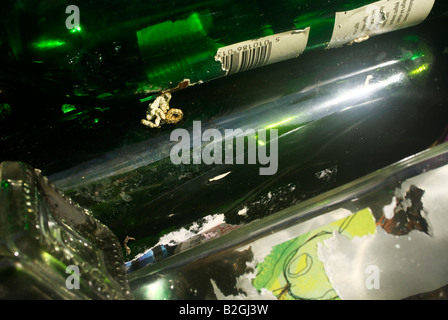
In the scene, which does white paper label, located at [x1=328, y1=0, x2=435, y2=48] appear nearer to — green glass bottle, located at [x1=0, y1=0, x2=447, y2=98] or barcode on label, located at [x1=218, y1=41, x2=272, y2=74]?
green glass bottle, located at [x1=0, y1=0, x2=447, y2=98]

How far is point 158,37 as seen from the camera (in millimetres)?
448

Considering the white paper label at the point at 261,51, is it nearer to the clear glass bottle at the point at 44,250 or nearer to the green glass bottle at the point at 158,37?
the green glass bottle at the point at 158,37

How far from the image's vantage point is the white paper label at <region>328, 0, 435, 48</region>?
500 millimetres

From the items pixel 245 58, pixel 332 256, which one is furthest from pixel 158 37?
pixel 332 256

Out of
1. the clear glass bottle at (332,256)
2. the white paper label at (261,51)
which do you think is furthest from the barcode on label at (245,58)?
the clear glass bottle at (332,256)

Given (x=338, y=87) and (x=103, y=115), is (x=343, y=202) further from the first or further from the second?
(x=103, y=115)

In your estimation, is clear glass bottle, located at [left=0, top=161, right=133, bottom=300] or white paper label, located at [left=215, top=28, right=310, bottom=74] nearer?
clear glass bottle, located at [left=0, top=161, right=133, bottom=300]

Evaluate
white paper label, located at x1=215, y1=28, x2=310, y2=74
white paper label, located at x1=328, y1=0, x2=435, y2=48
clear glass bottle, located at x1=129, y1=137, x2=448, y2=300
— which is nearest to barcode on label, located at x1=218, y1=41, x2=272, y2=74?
white paper label, located at x1=215, y1=28, x2=310, y2=74

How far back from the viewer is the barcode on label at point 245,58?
48 cm

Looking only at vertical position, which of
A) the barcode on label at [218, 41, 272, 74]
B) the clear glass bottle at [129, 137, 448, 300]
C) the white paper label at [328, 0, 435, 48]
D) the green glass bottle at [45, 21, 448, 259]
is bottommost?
the clear glass bottle at [129, 137, 448, 300]

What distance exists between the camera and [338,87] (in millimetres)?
564

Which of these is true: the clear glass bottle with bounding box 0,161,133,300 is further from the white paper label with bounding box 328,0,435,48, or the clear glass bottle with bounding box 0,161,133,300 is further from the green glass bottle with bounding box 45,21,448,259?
the white paper label with bounding box 328,0,435,48

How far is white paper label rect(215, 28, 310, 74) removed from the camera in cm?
48

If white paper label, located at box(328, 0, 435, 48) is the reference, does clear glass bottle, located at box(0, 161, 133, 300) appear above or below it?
below
